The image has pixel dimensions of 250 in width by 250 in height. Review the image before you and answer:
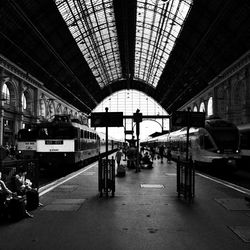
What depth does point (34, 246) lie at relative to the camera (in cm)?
597

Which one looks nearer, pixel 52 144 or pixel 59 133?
pixel 52 144

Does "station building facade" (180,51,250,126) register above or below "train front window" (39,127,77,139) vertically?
above

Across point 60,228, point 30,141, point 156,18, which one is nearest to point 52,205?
point 60,228

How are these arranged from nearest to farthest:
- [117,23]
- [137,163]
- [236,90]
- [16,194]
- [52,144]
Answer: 1. [16,194]
2. [52,144]
3. [137,163]
4. [236,90]
5. [117,23]

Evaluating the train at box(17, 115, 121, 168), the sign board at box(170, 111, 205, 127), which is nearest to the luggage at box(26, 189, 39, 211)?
the sign board at box(170, 111, 205, 127)

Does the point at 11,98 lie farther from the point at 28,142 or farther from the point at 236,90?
the point at 236,90

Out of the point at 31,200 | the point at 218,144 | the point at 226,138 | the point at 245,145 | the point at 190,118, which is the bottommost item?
the point at 31,200

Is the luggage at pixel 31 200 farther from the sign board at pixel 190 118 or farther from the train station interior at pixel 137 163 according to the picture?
the sign board at pixel 190 118

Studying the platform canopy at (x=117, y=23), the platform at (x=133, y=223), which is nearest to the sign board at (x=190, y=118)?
the platform at (x=133, y=223)

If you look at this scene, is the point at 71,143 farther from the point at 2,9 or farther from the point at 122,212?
the point at 2,9

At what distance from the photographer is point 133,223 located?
25.3 ft

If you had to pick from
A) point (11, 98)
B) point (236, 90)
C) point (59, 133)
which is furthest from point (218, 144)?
point (11, 98)

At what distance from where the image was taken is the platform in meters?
6.17

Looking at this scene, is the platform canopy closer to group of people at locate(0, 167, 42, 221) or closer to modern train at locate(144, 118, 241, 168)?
modern train at locate(144, 118, 241, 168)
